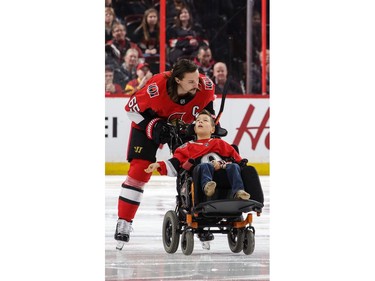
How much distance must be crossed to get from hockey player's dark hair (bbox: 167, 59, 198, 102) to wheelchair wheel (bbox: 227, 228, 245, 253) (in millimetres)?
605

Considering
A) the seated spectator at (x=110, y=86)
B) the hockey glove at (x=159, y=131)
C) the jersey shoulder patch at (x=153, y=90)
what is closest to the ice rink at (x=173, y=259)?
the hockey glove at (x=159, y=131)

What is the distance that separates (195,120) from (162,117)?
241mm

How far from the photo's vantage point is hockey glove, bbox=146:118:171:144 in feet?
12.9

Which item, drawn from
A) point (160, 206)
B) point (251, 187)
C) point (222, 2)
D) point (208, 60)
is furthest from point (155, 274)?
point (222, 2)

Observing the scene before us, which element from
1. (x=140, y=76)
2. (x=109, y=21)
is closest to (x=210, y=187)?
(x=140, y=76)

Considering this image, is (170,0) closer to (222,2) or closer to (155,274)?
(222,2)

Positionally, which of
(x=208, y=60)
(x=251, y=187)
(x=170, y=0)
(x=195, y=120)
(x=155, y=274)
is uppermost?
(x=170, y=0)

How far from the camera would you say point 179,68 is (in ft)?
12.7

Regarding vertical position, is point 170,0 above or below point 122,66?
above

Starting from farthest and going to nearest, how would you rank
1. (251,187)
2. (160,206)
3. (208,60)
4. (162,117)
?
1. (208,60)
2. (160,206)
3. (162,117)
4. (251,187)

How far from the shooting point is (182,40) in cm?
905

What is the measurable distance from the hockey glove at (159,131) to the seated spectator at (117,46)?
16.6 feet

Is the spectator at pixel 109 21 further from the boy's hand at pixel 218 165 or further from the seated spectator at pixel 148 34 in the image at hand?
the boy's hand at pixel 218 165
